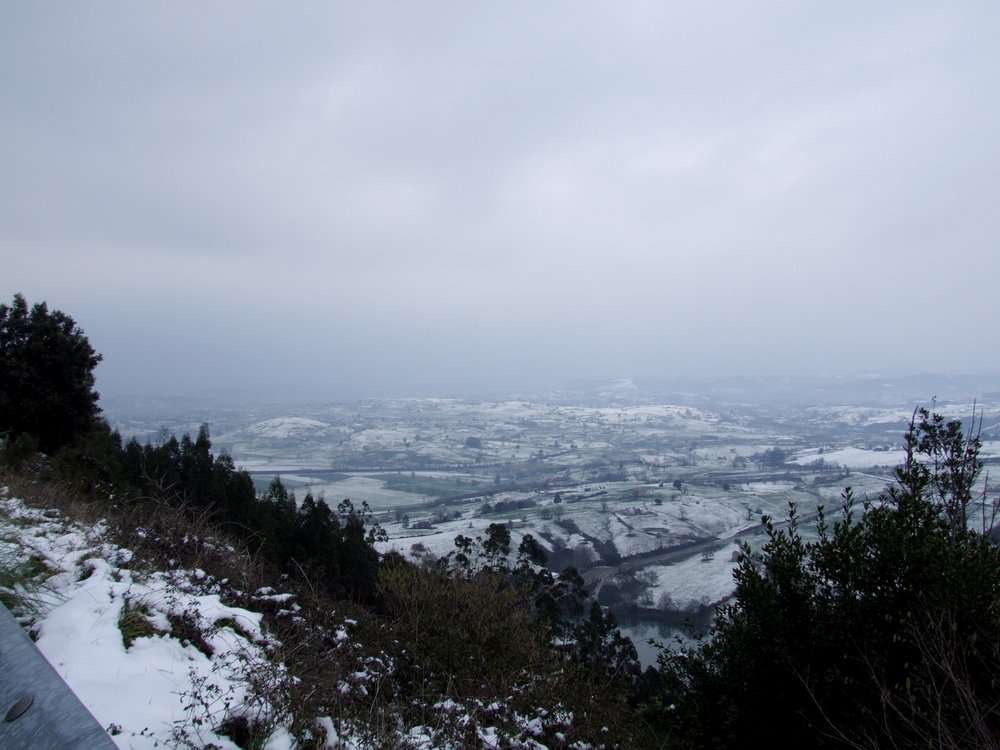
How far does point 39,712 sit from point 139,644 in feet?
9.25

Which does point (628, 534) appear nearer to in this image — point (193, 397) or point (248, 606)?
point (248, 606)

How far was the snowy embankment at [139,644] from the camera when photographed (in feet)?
9.66

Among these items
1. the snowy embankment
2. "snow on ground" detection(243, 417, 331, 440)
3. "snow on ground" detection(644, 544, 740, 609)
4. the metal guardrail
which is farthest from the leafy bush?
"snow on ground" detection(243, 417, 331, 440)

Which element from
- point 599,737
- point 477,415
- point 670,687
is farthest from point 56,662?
point 477,415

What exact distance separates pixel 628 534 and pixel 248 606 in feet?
87.7

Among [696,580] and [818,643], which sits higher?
[818,643]

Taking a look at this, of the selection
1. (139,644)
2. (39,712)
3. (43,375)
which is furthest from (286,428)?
(39,712)

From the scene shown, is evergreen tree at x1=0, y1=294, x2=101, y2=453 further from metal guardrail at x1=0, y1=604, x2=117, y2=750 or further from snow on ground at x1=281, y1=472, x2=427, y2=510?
snow on ground at x1=281, y1=472, x2=427, y2=510

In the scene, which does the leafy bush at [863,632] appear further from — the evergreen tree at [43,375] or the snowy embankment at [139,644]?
the evergreen tree at [43,375]

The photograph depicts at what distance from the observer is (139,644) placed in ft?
11.8

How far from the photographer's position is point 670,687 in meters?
6.58

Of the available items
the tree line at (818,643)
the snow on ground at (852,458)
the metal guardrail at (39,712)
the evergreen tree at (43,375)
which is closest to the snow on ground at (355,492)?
the evergreen tree at (43,375)

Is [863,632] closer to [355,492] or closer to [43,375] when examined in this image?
[43,375]

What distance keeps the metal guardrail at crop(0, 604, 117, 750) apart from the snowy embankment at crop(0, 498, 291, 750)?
5.42 ft
